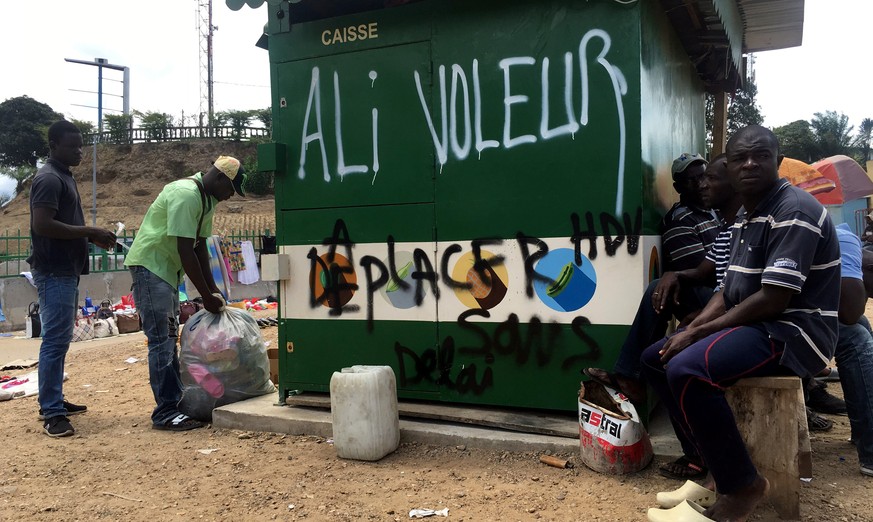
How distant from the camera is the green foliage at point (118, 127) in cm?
4769

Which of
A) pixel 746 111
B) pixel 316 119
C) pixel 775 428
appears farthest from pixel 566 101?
pixel 746 111

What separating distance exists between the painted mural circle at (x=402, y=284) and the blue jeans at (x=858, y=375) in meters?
2.51

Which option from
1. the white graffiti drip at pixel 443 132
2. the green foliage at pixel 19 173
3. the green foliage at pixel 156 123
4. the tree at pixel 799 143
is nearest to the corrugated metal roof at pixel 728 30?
the white graffiti drip at pixel 443 132

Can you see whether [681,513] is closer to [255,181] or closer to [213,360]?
[213,360]

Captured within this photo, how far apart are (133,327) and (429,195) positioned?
7.99 meters

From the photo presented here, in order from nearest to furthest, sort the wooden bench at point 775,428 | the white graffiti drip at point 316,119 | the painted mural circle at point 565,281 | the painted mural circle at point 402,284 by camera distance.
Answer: the wooden bench at point 775,428, the painted mural circle at point 565,281, the painted mural circle at point 402,284, the white graffiti drip at point 316,119

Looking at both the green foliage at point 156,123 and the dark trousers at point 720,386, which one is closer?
the dark trousers at point 720,386

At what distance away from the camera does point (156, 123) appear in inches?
1892

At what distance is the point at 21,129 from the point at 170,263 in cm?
5822

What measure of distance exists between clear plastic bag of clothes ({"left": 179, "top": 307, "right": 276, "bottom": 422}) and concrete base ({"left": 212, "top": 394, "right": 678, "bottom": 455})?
17 centimetres

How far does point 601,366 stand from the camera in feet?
12.1

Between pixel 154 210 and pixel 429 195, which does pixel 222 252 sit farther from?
pixel 429 195

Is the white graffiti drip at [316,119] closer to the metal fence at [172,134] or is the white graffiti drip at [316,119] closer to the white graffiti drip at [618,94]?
the white graffiti drip at [618,94]

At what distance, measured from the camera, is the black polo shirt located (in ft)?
14.4
